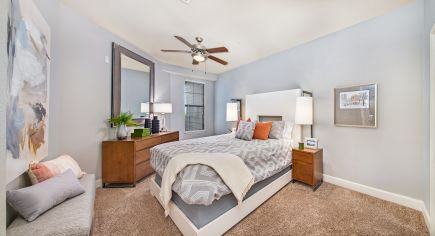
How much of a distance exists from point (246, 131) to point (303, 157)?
1054 millimetres

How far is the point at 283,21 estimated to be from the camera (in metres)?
2.55

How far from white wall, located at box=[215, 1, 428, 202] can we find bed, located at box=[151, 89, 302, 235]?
579mm

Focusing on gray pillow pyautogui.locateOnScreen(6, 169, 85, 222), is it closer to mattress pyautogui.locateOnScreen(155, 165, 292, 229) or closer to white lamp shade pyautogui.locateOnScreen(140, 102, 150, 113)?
mattress pyautogui.locateOnScreen(155, 165, 292, 229)

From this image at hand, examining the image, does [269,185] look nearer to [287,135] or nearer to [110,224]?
[287,135]

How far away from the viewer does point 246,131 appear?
306 centimetres

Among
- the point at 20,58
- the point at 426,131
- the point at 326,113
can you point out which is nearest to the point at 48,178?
the point at 20,58

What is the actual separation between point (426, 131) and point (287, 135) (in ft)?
5.47

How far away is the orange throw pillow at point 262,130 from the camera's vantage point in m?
3.03

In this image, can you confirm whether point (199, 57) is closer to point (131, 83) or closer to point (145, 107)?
point (131, 83)

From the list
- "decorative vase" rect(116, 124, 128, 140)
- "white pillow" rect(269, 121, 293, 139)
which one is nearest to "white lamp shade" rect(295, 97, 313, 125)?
"white pillow" rect(269, 121, 293, 139)

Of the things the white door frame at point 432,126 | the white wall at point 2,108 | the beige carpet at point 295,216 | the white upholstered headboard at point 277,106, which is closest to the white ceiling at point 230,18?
the white door frame at point 432,126

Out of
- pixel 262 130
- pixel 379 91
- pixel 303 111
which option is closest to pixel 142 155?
pixel 262 130

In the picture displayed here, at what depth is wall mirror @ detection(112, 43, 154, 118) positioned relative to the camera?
3.04 metres

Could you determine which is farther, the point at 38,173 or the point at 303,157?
the point at 303,157
